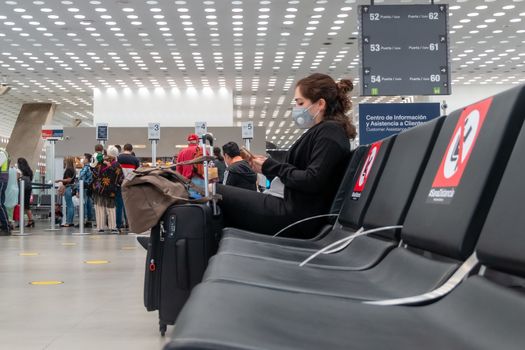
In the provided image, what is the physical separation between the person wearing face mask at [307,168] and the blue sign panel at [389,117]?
2.69m

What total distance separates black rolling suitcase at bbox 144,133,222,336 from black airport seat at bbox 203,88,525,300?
3.90 ft

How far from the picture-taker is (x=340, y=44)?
18391mm

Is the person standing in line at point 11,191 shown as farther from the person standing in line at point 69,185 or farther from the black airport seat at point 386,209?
the black airport seat at point 386,209

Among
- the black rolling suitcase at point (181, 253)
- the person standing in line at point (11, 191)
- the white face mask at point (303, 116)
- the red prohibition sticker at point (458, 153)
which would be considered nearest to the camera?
the red prohibition sticker at point (458, 153)

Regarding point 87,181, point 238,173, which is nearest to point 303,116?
point 238,173

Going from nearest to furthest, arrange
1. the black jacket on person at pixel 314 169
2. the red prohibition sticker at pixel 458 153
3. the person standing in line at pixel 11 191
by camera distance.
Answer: the red prohibition sticker at pixel 458 153, the black jacket on person at pixel 314 169, the person standing in line at pixel 11 191

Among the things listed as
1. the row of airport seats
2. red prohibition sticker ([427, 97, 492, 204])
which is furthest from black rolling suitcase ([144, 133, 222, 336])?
red prohibition sticker ([427, 97, 492, 204])

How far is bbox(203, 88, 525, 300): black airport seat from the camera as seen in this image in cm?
136

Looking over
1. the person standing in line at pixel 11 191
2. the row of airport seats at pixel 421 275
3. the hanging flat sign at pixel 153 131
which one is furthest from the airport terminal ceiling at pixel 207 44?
the row of airport seats at pixel 421 275

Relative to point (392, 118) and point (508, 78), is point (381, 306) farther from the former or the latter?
point (508, 78)

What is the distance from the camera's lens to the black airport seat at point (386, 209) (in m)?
2.02

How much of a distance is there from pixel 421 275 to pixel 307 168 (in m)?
1.72

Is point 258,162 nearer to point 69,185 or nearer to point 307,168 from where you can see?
point 307,168

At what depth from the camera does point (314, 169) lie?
3264 mm
